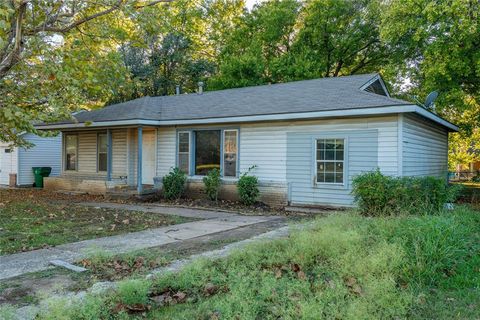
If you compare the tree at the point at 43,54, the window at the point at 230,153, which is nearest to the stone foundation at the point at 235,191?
the window at the point at 230,153

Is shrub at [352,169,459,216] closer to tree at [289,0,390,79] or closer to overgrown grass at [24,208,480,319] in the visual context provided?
overgrown grass at [24,208,480,319]

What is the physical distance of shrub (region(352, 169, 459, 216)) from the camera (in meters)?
8.05

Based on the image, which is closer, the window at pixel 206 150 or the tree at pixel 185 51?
the window at pixel 206 150

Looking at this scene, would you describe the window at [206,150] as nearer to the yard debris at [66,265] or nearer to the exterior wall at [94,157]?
the exterior wall at [94,157]

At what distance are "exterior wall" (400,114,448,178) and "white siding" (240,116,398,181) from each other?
35 cm

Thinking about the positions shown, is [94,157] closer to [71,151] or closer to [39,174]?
[71,151]

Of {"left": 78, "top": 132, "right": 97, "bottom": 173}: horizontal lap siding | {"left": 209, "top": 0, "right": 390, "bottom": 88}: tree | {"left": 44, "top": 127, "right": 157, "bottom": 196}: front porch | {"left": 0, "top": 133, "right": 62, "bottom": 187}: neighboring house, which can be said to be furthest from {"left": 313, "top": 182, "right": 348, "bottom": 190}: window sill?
{"left": 0, "top": 133, "right": 62, "bottom": 187}: neighboring house

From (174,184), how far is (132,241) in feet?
20.0

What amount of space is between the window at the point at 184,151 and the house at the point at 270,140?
0.04 m

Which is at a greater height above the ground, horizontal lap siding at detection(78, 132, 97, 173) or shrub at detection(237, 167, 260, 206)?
horizontal lap siding at detection(78, 132, 97, 173)

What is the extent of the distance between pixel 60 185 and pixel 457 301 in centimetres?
1584

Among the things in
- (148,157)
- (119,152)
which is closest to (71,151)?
(119,152)

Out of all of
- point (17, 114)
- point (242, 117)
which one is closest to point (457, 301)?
point (17, 114)

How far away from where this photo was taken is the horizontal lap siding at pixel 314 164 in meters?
9.97
